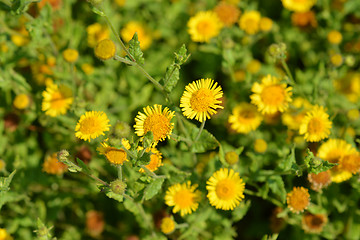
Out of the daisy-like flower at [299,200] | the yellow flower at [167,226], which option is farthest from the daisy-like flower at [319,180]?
the yellow flower at [167,226]

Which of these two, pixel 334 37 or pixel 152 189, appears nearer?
pixel 152 189

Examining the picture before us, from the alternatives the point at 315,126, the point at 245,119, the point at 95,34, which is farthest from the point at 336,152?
the point at 95,34

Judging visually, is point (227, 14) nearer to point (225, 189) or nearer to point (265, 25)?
point (265, 25)

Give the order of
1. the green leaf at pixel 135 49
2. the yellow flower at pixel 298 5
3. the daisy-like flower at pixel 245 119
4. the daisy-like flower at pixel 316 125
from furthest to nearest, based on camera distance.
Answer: the yellow flower at pixel 298 5 → the daisy-like flower at pixel 245 119 → the daisy-like flower at pixel 316 125 → the green leaf at pixel 135 49

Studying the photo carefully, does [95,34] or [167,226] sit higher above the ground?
[95,34]

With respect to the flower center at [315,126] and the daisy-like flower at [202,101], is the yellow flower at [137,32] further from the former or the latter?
the flower center at [315,126]

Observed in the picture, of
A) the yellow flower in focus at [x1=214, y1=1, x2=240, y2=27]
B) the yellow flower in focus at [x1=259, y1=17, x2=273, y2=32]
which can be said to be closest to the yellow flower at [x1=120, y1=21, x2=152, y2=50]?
the yellow flower in focus at [x1=214, y1=1, x2=240, y2=27]

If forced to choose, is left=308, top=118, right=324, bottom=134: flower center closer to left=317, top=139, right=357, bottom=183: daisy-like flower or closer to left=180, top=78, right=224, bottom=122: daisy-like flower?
left=317, top=139, right=357, bottom=183: daisy-like flower

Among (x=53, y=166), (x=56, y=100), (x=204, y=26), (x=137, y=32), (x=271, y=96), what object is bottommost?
(x=53, y=166)
